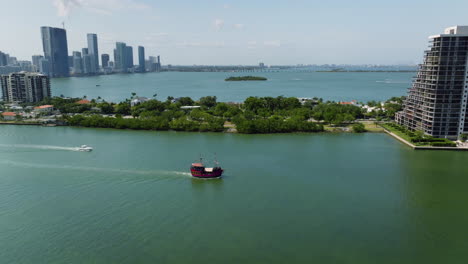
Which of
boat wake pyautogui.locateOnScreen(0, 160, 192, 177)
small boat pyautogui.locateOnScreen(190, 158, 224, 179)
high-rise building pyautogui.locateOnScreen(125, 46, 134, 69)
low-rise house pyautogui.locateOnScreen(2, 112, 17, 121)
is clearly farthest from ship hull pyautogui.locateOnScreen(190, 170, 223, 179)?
high-rise building pyautogui.locateOnScreen(125, 46, 134, 69)

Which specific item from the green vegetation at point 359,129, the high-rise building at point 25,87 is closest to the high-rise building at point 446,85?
the green vegetation at point 359,129

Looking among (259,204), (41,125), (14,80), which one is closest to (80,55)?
(14,80)

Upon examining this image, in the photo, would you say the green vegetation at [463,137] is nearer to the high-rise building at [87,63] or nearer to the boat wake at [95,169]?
the boat wake at [95,169]

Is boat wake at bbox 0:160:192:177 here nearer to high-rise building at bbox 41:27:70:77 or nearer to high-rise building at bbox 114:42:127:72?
high-rise building at bbox 41:27:70:77

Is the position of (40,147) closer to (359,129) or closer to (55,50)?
(359,129)

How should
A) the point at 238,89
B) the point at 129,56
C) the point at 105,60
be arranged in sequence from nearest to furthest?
the point at 238,89 < the point at 129,56 < the point at 105,60

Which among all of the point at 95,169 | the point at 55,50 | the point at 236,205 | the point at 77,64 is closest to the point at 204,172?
the point at 236,205
